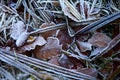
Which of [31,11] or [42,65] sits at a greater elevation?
[31,11]

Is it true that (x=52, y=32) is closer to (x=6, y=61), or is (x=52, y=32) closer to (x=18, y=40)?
(x=18, y=40)

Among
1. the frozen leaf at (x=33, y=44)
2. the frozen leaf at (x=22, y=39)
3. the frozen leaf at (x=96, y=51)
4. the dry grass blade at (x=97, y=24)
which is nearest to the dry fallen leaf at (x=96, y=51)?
the frozen leaf at (x=96, y=51)

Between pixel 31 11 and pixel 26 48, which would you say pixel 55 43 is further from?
pixel 31 11

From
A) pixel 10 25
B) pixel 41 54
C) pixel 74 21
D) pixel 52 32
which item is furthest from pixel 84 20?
pixel 10 25

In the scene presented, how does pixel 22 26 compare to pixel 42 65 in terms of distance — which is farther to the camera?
pixel 22 26

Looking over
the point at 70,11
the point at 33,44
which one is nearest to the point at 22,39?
the point at 33,44
